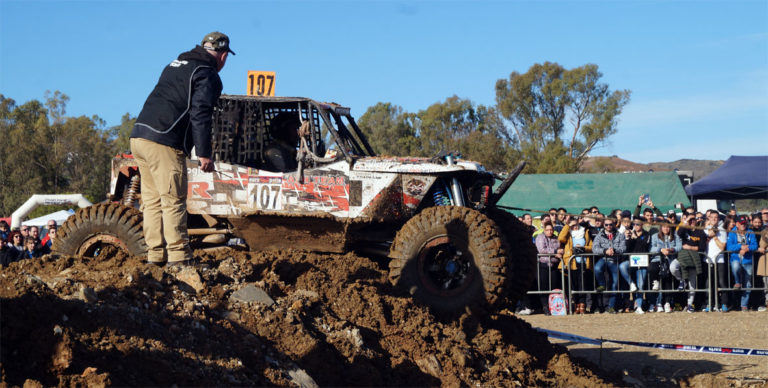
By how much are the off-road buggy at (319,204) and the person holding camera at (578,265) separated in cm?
558

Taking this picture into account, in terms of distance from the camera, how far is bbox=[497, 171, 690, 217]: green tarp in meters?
25.0

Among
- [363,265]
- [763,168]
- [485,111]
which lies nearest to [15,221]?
[363,265]

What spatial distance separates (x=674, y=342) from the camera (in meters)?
10.9

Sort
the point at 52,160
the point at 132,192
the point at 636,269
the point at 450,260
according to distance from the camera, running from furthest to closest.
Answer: the point at 52,160 → the point at 636,269 → the point at 132,192 → the point at 450,260

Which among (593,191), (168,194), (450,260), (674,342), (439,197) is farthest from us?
(593,191)

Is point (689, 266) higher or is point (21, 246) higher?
point (21, 246)

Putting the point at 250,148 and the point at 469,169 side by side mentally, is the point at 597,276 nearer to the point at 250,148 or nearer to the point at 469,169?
the point at 469,169

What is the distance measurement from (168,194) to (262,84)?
303cm

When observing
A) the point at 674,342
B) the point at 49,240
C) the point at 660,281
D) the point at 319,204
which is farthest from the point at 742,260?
the point at 49,240

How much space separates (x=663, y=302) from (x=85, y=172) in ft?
139

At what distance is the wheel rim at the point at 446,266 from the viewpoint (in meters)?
7.80

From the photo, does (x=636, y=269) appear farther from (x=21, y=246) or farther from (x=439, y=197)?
(x=21, y=246)

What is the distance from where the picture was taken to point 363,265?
8.20 m

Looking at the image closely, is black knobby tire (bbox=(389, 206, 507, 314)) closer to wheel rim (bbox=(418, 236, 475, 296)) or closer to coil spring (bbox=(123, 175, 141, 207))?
wheel rim (bbox=(418, 236, 475, 296))
